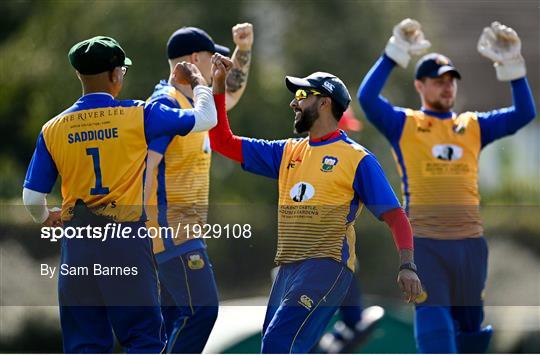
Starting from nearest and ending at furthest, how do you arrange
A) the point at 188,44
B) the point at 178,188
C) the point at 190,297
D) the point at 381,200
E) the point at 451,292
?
the point at 381,200
the point at 190,297
the point at 178,188
the point at 188,44
the point at 451,292

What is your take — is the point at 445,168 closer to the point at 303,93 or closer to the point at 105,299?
the point at 303,93

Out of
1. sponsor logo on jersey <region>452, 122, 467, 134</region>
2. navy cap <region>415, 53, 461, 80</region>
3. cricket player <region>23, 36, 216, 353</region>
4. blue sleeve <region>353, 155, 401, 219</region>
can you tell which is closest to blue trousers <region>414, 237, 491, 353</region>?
sponsor logo on jersey <region>452, 122, 467, 134</region>

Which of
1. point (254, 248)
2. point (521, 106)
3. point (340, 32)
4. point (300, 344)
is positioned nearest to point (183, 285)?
point (254, 248)

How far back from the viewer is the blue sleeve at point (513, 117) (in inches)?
310

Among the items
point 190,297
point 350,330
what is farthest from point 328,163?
point 350,330

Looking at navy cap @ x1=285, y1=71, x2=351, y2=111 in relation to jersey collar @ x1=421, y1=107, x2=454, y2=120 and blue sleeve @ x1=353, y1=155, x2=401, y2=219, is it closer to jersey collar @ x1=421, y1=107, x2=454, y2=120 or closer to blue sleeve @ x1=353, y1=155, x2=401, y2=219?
blue sleeve @ x1=353, y1=155, x2=401, y2=219

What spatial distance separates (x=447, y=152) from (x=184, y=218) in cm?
173

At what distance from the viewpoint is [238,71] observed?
783cm

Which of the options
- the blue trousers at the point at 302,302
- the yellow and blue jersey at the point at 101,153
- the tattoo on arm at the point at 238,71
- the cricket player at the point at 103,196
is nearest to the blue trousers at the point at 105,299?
the cricket player at the point at 103,196

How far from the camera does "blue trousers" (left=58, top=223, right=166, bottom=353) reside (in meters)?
6.00

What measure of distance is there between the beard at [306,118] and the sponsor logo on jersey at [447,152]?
1565 millimetres

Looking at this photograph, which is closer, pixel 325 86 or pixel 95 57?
pixel 95 57

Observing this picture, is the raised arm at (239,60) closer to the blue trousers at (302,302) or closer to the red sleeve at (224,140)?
the red sleeve at (224,140)

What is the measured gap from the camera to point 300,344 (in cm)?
623
